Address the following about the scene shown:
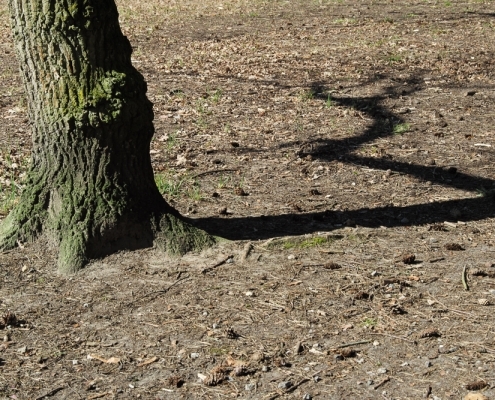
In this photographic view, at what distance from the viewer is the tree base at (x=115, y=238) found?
5.11 meters

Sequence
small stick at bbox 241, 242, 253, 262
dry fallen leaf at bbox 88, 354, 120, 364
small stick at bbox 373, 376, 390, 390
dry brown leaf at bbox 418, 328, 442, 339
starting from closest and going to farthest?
1. small stick at bbox 373, 376, 390, 390
2. dry fallen leaf at bbox 88, 354, 120, 364
3. dry brown leaf at bbox 418, 328, 442, 339
4. small stick at bbox 241, 242, 253, 262

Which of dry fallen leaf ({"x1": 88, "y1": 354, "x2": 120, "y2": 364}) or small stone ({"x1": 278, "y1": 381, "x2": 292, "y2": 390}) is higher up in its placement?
dry fallen leaf ({"x1": 88, "y1": 354, "x2": 120, "y2": 364})

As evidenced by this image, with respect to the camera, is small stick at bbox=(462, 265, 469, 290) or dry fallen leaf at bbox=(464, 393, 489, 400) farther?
small stick at bbox=(462, 265, 469, 290)

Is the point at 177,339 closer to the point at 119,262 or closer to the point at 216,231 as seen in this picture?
the point at 119,262

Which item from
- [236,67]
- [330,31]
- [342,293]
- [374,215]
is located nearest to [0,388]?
[342,293]

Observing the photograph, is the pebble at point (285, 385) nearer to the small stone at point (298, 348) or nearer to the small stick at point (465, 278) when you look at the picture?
the small stone at point (298, 348)

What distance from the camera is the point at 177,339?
4359 millimetres

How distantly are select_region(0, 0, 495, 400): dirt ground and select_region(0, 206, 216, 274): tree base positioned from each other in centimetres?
8

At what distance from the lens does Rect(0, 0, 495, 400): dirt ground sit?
13.3 ft

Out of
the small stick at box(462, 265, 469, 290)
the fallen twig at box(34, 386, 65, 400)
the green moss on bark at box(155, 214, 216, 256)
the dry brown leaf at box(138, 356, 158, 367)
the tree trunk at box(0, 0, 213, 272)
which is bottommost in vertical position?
the fallen twig at box(34, 386, 65, 400)

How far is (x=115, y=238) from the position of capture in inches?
204

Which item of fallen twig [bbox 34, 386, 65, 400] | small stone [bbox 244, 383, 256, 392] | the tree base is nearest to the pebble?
small stone [bbox 244, 383, 256, 392]

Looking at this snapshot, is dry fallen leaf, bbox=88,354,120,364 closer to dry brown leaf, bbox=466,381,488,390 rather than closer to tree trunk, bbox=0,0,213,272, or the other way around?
tree trunk, bbox=0,0,213,272

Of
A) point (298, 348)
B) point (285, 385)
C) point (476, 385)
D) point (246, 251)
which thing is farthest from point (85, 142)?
point (476, 385)
